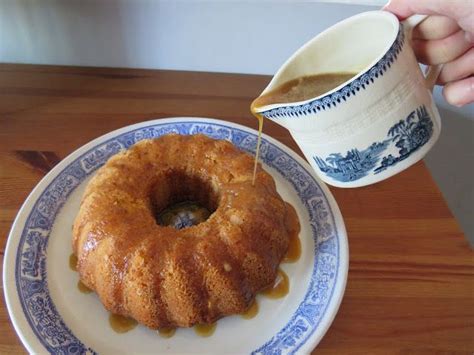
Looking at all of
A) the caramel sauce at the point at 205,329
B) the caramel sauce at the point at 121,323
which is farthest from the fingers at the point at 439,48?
the caramel sauce at the point at 121,323

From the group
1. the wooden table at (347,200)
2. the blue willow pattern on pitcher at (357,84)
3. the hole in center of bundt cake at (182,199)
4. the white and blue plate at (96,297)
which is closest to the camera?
the blue willow pattern on pitcher at (357,84)

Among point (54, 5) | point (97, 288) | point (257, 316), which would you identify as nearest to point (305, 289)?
point (257, 316)

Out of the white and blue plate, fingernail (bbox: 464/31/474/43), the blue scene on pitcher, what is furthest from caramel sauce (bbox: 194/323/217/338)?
fingernail (bbox: 464/31/474/43)

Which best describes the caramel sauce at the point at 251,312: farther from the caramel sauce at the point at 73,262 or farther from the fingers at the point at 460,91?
the fingers at the point at 460,91

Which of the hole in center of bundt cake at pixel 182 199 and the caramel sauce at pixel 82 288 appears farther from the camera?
the hole in center of bundt cake at pixel 182 199

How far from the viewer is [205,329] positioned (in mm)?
1064

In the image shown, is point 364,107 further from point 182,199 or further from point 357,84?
point 182,199

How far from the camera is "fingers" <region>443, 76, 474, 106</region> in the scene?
101 centimetres

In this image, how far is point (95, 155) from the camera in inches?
53.6

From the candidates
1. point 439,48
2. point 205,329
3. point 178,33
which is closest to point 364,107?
point 439,48

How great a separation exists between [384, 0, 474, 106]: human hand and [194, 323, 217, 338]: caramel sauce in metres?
0.78

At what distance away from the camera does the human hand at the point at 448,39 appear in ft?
2.77

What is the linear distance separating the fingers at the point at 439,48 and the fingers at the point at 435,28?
0.7 inches

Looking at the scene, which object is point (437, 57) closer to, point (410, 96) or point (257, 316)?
point (410, 96)
